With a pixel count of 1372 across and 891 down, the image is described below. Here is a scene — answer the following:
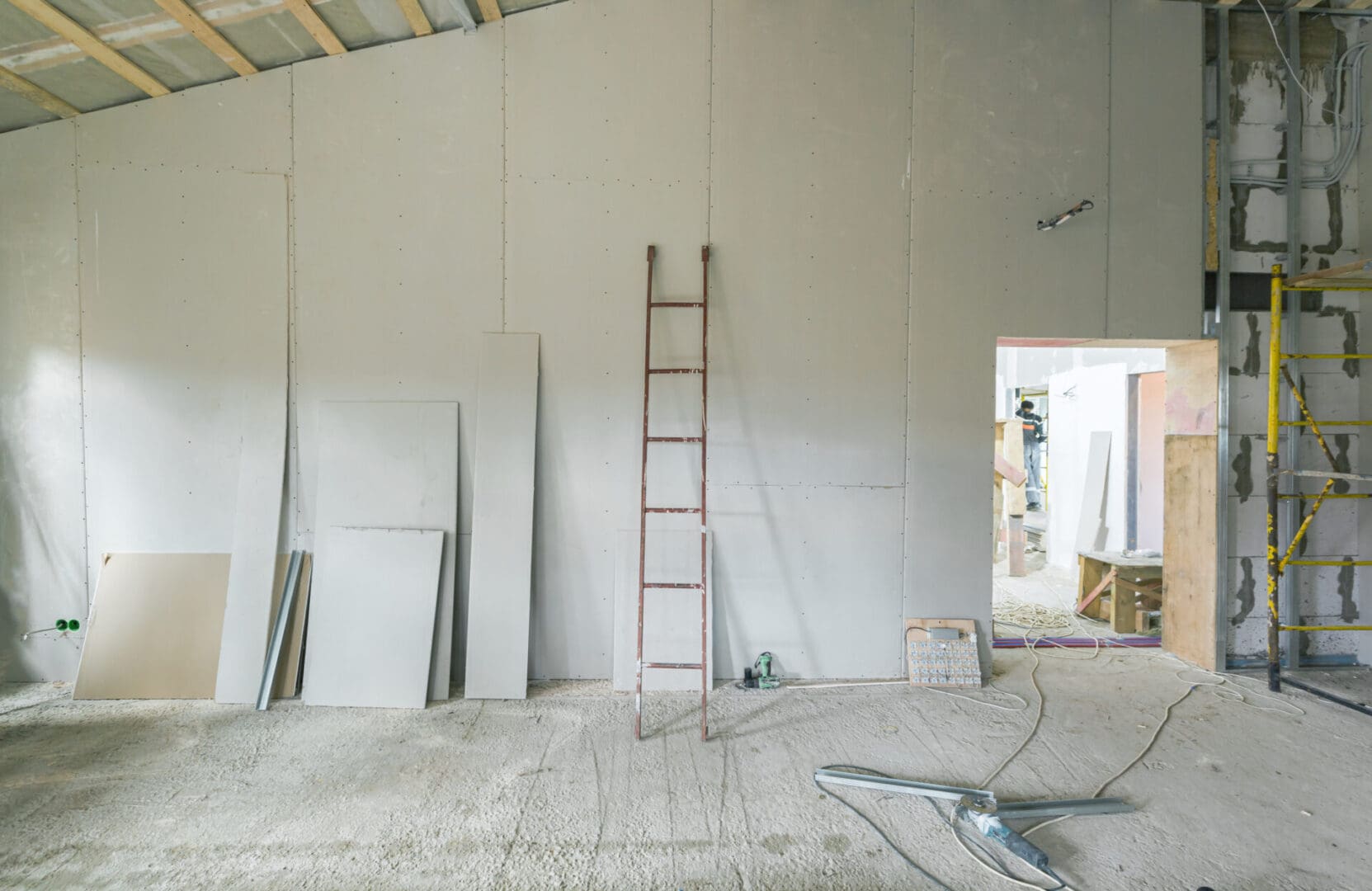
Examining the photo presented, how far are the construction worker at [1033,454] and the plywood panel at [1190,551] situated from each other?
4.55 m

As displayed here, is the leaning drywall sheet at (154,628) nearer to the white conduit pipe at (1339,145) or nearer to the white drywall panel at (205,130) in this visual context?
the white drywall panel at (205,130)

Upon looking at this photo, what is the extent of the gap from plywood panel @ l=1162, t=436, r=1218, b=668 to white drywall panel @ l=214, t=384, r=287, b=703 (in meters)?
5.27

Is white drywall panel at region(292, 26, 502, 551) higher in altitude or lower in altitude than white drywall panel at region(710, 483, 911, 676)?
higher

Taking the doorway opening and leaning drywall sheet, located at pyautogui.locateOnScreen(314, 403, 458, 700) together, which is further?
the doorway opening

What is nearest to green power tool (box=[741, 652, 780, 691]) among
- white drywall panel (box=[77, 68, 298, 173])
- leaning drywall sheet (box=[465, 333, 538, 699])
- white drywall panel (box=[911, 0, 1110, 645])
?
white drywall panel (box=[911, 0, 1110, 645])

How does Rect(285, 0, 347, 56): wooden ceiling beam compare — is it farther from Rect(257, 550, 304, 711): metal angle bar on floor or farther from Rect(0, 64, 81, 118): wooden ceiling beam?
Rect(257, 550, 304, 711): metal angle bar on floor

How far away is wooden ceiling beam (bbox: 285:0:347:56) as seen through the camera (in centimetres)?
266

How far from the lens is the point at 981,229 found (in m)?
3.25

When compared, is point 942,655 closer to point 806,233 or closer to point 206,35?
point 806,233

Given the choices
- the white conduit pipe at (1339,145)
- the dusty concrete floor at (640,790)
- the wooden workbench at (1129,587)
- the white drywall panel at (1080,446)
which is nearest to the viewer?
the dusty concrete floor at (640,790)

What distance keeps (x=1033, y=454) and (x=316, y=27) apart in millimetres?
9188

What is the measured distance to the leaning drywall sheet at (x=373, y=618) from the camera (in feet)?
9.62

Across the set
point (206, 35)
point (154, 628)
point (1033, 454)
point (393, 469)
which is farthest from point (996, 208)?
point (1033, 454)

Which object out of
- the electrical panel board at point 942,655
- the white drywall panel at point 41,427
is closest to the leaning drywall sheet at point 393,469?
the white drywall panel at point 41,427
